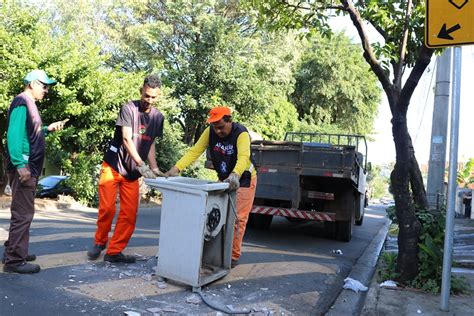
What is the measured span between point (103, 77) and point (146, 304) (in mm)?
9817

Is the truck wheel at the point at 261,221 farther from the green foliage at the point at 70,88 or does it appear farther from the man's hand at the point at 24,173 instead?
the man's hand at the point at 24,173

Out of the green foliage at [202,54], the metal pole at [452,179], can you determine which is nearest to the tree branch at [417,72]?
the metal pole at [452,179]

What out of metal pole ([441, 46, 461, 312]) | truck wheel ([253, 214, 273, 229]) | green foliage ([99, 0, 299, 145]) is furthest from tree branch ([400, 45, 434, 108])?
green foliage ([99, 0, 299, 145])

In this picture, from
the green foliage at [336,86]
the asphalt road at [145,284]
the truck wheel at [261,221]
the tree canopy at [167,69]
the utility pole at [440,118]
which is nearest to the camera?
the asphalt road at [145,284]

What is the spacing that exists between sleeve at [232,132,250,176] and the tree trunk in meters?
1.68

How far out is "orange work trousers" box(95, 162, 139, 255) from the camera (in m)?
4.80

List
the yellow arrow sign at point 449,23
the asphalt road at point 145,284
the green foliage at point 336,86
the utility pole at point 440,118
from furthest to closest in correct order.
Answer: the green foliage at point 336,86 < the utility pole at point 440,118 < the yellow arrow sign at point 449,23 < the asphalt road at point 145,284

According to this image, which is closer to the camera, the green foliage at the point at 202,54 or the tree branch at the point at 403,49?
the tree branch at the point at 403,49

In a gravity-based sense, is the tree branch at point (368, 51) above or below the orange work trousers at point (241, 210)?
above

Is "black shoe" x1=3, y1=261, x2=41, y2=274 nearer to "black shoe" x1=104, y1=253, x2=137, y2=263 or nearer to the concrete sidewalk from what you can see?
"black shoe" x1=104, y1=253, x2=137, y2=263

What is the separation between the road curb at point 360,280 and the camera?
14.7 ft

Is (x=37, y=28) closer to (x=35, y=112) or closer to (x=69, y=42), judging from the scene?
(x=69, y=42)

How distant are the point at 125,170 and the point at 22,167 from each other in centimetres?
103

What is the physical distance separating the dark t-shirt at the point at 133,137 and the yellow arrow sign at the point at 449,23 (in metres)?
2.86
